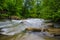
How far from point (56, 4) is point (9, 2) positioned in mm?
17066

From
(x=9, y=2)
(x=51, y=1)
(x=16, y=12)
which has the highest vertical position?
(x=51, y=1)

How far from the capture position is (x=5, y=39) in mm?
7688

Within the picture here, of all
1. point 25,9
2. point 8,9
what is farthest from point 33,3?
point 8,9

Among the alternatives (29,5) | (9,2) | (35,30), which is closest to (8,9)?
(9,2)

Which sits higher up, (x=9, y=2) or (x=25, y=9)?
(x=9, y=2)

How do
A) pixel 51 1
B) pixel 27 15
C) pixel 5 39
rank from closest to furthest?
pixel 5 39 < pixel 51 1 < pixel 27 15

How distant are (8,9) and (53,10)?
1549 centimetres

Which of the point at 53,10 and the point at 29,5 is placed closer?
the point at 53,10

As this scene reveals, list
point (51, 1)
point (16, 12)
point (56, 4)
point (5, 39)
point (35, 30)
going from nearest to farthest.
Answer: point (5, 39)
point (35, 30)
point (56, 4)
point (51, 1)
point (16, 12)

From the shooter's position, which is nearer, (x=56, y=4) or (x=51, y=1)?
(x=56, y=4)

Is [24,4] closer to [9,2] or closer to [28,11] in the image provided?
[28,11]

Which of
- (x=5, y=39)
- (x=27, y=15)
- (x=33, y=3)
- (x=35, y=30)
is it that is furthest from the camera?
(x=33, y=3)

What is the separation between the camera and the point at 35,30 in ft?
35.7

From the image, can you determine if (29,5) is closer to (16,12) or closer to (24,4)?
(24,4)
